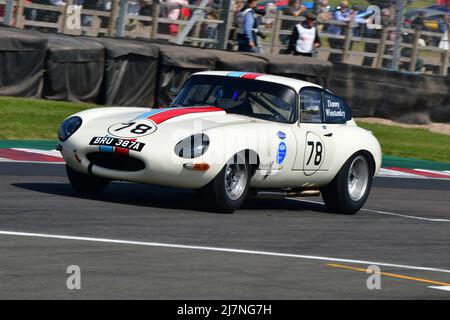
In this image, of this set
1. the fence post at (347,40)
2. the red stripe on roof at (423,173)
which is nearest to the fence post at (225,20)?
the fence post at (347,40)

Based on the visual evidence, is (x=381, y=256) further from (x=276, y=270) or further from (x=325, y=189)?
(x=325, y=189)

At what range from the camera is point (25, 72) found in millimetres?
16109

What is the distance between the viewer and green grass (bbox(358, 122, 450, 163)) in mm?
18000

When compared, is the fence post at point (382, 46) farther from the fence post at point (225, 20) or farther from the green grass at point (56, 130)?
the fence post at point (225, 20)

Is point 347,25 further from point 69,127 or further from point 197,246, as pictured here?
point 197,246

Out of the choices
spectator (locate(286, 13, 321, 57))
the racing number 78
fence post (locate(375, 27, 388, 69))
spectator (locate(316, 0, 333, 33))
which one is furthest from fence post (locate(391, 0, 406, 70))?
the racing number 78

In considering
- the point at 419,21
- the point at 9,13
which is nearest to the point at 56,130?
the point at 9,13

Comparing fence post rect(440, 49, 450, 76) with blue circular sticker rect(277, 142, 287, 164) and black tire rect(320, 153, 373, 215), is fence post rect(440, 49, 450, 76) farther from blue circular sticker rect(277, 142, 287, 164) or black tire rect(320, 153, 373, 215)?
blue circular sticker rect(277, 142, 287, 164)

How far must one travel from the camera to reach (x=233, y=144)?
923cm

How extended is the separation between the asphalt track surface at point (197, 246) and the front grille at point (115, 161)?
1.17ft

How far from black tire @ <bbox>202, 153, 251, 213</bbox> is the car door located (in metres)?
0.69

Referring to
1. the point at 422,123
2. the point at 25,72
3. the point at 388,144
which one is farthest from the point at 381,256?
the point at 422,123

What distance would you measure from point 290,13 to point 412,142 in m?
5.78
